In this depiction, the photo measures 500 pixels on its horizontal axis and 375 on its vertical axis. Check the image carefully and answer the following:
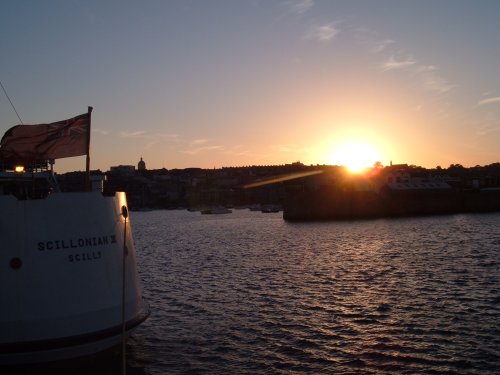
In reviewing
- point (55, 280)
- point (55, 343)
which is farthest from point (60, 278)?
point (55, 343)

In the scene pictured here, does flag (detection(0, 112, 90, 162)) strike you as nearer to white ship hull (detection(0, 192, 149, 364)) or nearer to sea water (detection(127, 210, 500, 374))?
white ship hull (detection(0, 192, 149, 364))

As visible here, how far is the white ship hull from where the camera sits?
423 inches

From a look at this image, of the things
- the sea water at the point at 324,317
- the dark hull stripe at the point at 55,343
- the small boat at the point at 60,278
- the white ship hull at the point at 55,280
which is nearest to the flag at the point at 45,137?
the small boat at the point at 60,278

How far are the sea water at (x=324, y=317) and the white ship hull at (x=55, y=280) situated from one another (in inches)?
126

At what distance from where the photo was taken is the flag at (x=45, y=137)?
12.8m

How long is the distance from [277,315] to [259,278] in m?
9.30

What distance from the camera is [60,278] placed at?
1107 cm

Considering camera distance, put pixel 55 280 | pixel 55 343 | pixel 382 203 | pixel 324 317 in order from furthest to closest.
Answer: pixel 382 203 → pixel 324 317 → pixel 55 280 → pixel 55 343

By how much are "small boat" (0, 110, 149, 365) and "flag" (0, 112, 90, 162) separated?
46.8 inches

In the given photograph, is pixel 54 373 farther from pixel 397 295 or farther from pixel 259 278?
pixel 259 278

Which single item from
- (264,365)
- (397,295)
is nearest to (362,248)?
(397,295)

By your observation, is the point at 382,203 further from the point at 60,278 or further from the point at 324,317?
the point at 60,278

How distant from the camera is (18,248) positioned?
10.8 meters

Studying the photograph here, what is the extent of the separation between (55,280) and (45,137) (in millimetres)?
3665
